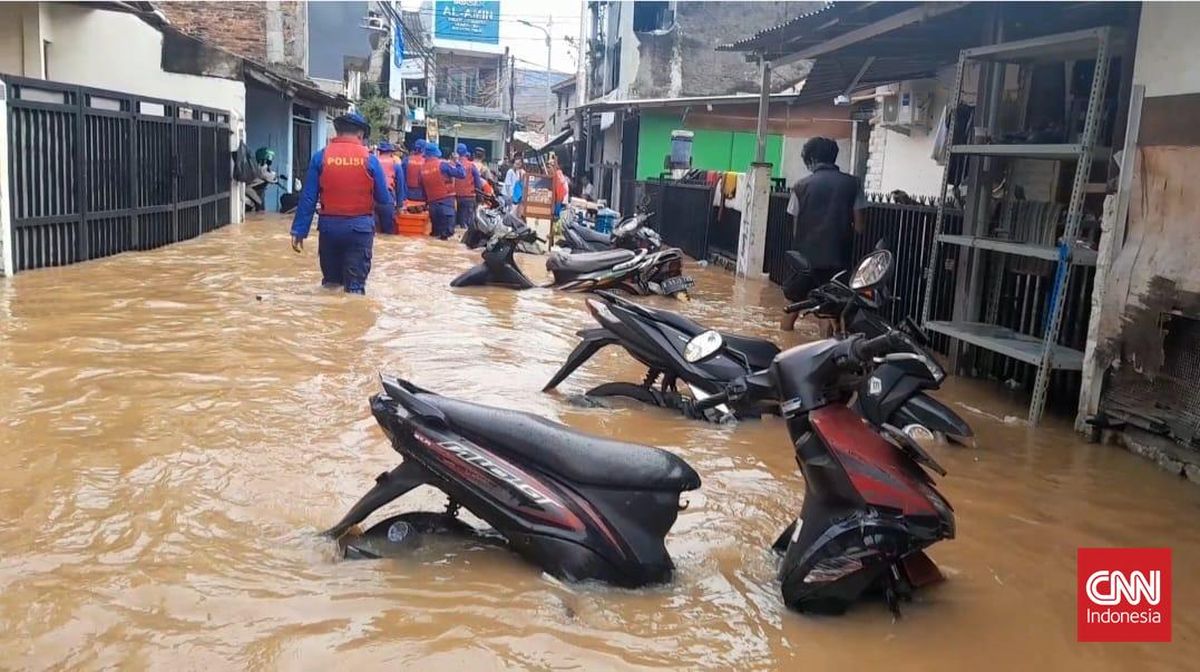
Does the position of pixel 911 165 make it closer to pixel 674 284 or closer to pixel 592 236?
pixel 592 236

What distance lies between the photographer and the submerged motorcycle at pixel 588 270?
35.9 ft

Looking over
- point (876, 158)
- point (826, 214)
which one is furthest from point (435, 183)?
point (826, 214)

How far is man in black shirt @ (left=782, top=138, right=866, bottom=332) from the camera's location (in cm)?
810

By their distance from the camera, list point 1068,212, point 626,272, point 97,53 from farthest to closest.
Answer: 1. point 97,53
2. point 626,272
3. point 1068,212

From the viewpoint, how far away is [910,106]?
1348cm

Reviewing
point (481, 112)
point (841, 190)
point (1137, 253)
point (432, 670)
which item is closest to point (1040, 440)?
point (1137, 253)

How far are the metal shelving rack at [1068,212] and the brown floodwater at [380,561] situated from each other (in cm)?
43

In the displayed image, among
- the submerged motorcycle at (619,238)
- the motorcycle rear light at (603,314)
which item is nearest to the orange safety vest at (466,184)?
the submerged motorcycle at (619,238)

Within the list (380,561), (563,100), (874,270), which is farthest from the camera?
(563,100)

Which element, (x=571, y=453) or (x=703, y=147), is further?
(x=703, y=147)

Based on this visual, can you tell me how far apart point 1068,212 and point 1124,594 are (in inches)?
126

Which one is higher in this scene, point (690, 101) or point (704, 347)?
point (690, 101)

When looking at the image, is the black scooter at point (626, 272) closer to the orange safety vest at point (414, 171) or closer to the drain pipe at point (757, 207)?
the drain pipe at point (757, 207)

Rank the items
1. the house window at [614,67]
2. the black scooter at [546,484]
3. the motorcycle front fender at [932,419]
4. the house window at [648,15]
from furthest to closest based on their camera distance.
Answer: the house window at [614,67] < the house window at [648,15] < the motorcycle front fender at [932,419] < the black scooter at [546,484]
